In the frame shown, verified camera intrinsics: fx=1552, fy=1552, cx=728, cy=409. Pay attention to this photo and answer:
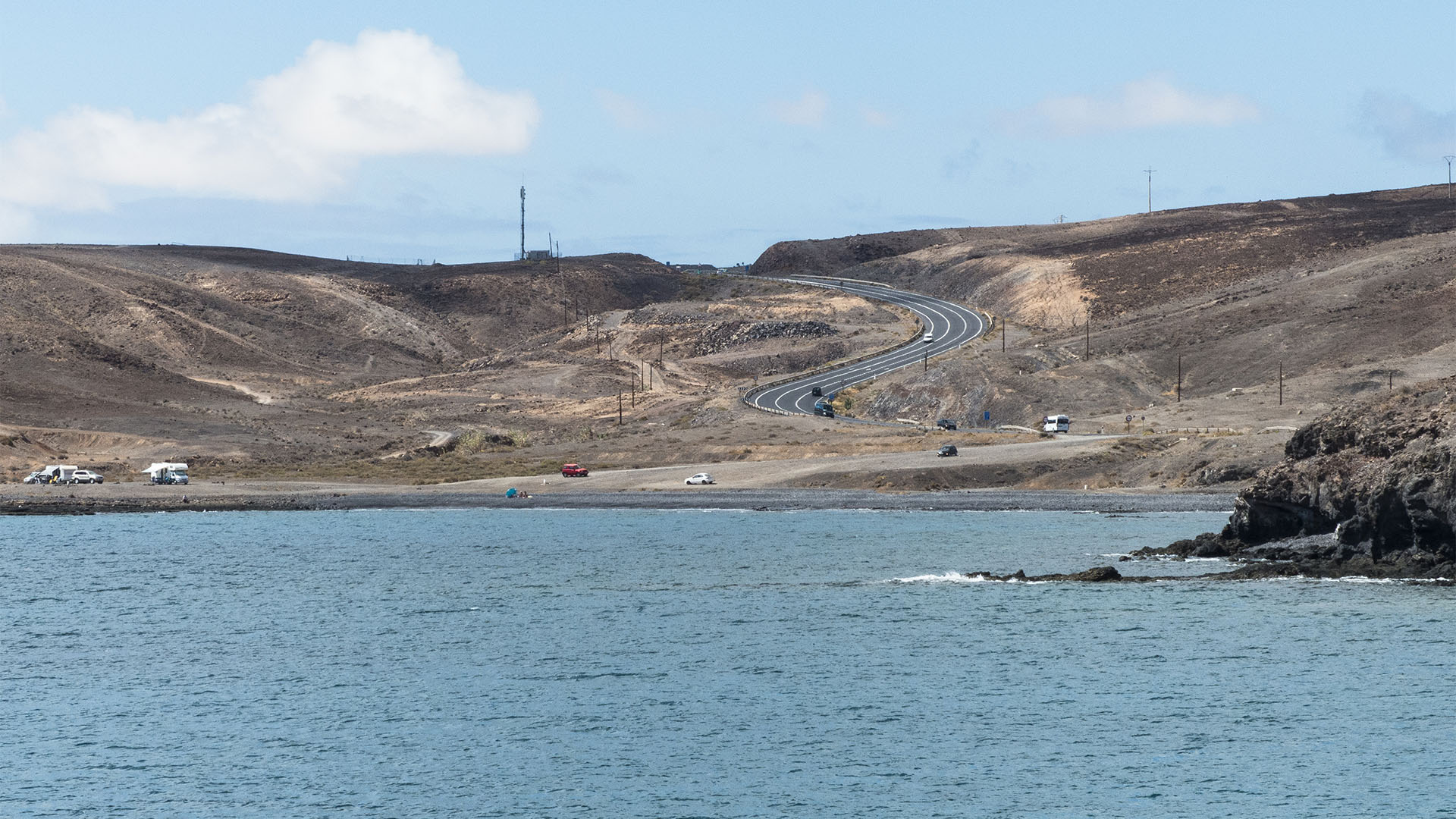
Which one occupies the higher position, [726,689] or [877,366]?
[877,366]

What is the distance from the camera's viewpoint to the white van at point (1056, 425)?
114 meters

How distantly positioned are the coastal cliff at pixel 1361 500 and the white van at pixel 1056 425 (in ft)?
148

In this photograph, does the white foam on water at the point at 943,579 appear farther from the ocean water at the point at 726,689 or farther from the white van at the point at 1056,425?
the white van at the point at 1056,425

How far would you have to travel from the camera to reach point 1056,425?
114 meters

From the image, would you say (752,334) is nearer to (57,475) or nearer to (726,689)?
(57,475)

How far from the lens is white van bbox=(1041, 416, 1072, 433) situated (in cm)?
11350

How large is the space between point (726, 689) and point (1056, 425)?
7306 cm

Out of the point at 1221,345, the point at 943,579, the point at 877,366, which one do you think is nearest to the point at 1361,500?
the point at 943,579

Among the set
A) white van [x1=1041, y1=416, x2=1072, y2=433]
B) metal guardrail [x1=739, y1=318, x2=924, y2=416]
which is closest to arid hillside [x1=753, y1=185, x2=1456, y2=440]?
white van [x1=1041, y1=416, x2=1072, y2=433]

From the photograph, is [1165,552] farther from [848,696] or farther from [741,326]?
[741,326]

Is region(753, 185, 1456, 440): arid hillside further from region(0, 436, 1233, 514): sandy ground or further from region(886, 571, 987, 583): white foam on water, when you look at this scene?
region(886, 571, 987, 583): white foam on water

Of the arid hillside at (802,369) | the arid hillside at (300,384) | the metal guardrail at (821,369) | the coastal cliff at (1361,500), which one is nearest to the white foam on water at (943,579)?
the coastal cliff at (1361,500)

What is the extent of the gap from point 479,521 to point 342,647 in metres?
39.9

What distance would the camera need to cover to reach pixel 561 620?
57812mm
